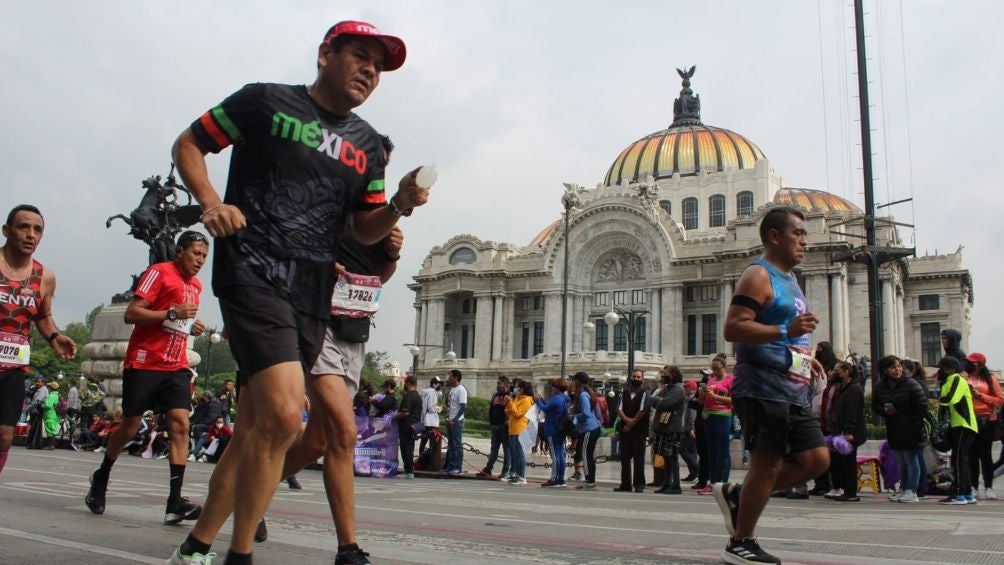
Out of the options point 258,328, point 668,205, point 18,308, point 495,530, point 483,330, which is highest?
point 668,205

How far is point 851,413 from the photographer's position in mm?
10875

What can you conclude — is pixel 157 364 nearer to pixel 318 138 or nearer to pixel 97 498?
pixel 97 498

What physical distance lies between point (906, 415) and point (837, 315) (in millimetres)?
43901

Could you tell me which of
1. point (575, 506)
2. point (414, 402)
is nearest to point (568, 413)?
point (414, 402)

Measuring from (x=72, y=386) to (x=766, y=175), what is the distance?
55.2 metres

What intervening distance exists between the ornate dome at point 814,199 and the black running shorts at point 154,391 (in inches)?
2466

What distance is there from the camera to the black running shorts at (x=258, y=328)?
10.2 feet

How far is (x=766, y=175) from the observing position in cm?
6638

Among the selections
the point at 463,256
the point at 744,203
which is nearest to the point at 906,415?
the point at 744,203

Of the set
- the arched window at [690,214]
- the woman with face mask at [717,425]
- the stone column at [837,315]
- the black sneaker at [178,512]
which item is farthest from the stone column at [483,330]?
the black sneaker at [178,512]

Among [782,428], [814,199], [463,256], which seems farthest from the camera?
[463,256]

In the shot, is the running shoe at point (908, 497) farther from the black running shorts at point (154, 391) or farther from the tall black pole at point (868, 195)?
the black running shorts at point (154, 391)

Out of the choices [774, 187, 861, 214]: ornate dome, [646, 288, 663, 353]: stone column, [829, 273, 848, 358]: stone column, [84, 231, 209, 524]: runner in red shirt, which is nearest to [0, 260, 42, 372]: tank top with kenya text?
[84, 231, 209, 524]: runner in red shirt

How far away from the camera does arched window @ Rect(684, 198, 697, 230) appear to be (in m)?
69.0
